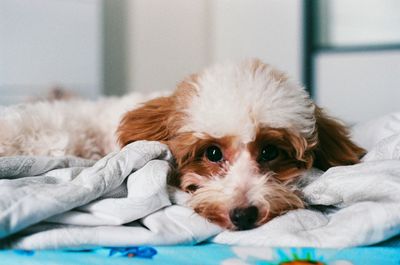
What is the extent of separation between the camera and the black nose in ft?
3.68

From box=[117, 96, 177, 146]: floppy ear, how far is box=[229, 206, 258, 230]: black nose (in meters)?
0.41

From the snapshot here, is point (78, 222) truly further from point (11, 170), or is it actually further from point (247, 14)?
point (247, 14)

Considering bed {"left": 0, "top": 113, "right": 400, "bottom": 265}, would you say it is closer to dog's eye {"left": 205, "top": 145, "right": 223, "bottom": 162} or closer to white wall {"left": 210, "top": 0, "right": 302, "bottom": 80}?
dog's eye {"left": 205, "top": 145, "right": 223, "bottom": 162}

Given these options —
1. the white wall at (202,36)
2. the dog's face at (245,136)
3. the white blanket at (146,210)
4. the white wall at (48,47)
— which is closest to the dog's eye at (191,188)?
the dog's face at (245,136)

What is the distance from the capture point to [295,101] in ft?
4.62

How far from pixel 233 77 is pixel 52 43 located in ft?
8.60

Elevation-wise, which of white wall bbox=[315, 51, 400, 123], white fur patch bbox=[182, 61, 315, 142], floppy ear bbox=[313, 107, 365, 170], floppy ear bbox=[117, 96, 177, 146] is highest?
white fur patch bbox=[182, 61, 315, 142]

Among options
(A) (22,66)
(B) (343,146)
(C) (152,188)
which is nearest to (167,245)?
(C) (152,188)

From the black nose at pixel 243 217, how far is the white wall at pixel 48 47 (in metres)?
2.61

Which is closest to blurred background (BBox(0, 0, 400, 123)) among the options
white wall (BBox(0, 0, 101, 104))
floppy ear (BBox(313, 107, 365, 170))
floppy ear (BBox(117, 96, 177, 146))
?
white wall (BBox(0, 0, 101, 104))

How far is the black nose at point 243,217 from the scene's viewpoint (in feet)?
3.68

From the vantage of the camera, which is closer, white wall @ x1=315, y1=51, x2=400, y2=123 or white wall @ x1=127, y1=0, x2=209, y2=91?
white wall @ x1=315, y1=51, x2=400, y2=123

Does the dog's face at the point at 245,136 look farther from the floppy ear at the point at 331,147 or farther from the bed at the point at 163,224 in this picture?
the bed at the point at 163,224

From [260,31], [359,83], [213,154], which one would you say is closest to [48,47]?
[260,31]
